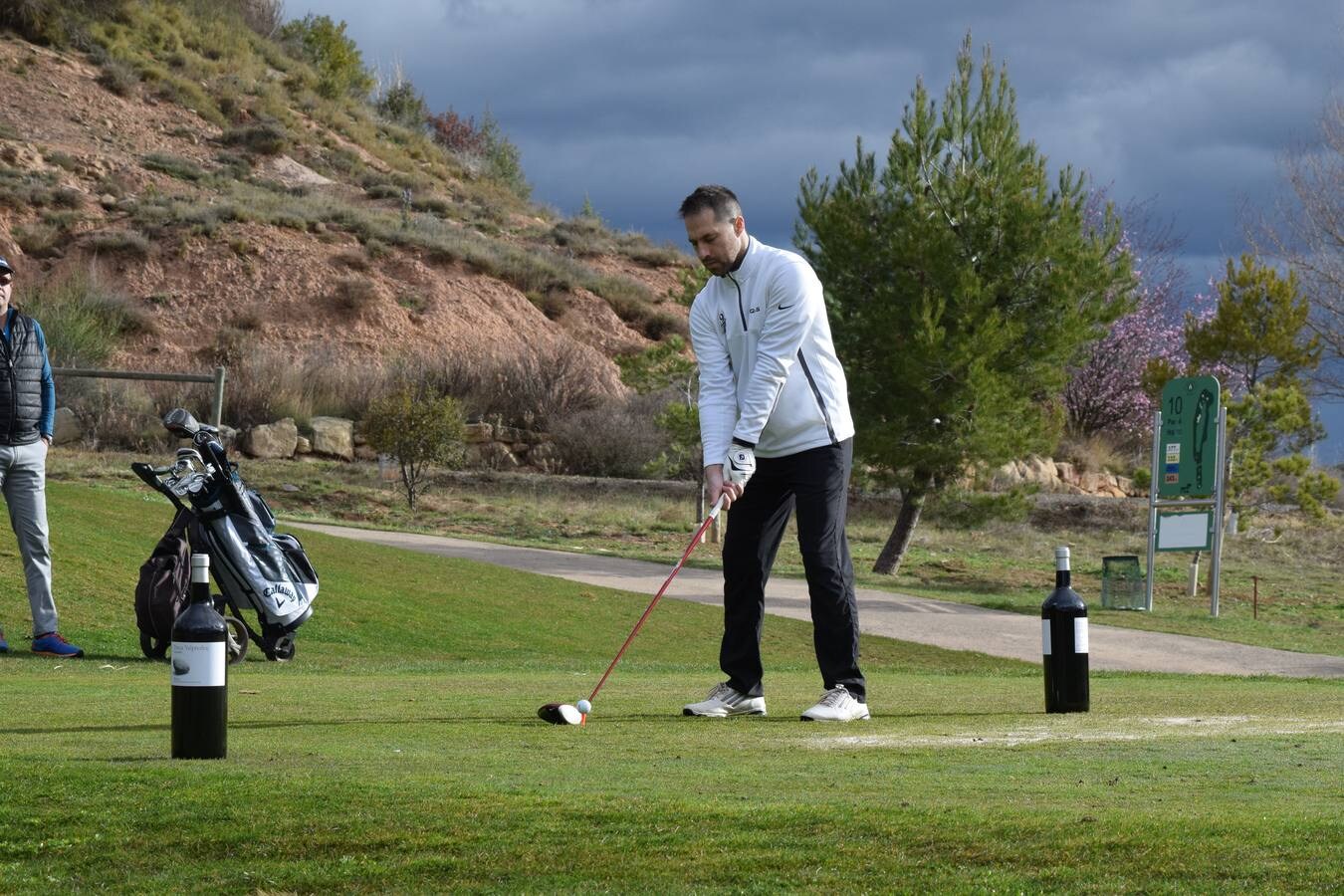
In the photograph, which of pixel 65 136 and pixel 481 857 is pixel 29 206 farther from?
pixel 481 857

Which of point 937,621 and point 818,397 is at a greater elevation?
point 818,397

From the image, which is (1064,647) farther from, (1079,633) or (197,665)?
(197,665)

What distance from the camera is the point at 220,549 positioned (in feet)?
35.4

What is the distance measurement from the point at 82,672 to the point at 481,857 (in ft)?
23.8

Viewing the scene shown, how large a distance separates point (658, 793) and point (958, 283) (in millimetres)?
19881

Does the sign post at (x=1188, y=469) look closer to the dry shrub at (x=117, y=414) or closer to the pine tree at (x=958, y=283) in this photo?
the pine tree at (x=958, y=283)

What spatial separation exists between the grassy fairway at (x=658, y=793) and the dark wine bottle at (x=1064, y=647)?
0.41ft

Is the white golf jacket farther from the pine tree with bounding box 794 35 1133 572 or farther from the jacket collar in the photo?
the pine tree with bounding box 794 35 1133 572

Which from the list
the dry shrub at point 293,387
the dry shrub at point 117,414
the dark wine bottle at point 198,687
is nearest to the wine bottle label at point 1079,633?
the dark wine bottle at point 198,687

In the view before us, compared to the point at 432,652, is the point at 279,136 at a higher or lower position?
higher

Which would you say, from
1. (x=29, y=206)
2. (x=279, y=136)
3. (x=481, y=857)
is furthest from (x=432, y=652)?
(x=279, y=136)

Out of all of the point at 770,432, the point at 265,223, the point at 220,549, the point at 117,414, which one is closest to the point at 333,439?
the point at 117,414

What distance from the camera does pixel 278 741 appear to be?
5.67m

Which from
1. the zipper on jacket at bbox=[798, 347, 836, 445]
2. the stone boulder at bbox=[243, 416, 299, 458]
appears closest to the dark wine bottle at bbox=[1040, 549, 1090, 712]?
the zipper on jacket at bbox=[798, 347, 836, 445]
